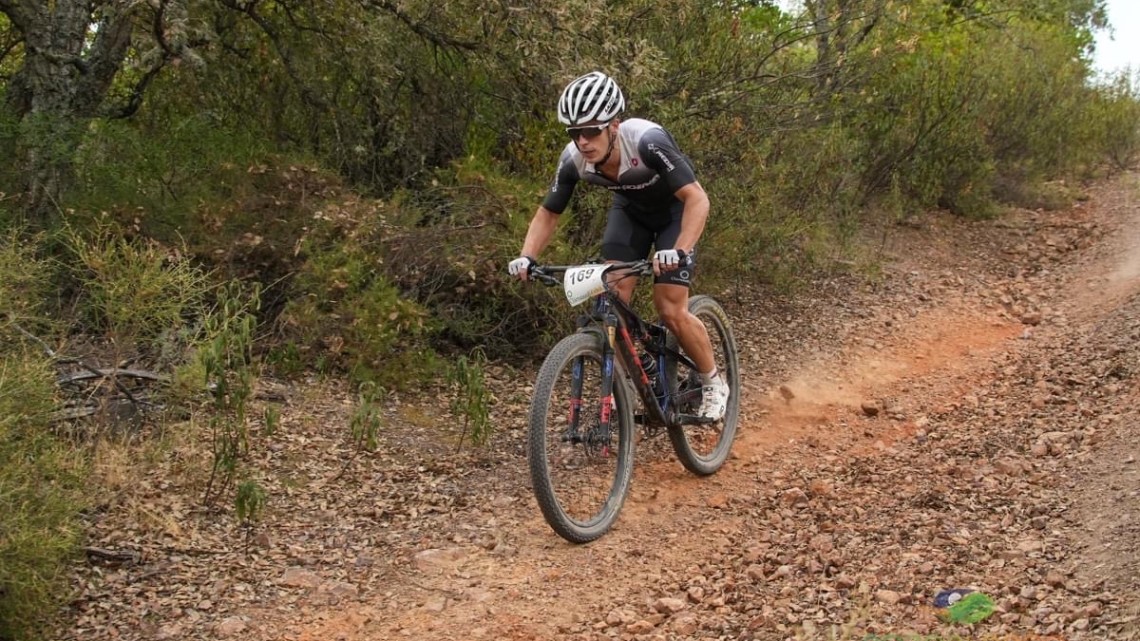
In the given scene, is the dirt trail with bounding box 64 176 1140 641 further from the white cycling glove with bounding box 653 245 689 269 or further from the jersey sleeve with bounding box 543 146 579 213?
the jersey sleeve with bounding box 543 146 579 213

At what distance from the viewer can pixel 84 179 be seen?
21.0 ft

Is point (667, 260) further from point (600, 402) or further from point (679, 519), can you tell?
point (679, 519)

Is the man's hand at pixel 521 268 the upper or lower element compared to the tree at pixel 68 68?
lower

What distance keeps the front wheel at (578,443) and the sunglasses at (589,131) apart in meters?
0.87

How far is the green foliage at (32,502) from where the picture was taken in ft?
12.5

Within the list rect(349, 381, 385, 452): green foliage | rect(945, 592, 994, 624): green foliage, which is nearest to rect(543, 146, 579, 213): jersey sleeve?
rect(349, 381, 385, 452): green foliage

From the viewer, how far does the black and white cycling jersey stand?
16.5ft

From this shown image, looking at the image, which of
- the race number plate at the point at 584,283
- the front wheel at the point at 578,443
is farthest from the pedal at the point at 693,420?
the race number plate at the point at 584,283

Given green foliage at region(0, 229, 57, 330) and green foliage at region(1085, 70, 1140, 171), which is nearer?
green foliage at region(0, 229, 57, 330)

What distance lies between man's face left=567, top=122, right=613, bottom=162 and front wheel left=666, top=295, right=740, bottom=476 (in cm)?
113

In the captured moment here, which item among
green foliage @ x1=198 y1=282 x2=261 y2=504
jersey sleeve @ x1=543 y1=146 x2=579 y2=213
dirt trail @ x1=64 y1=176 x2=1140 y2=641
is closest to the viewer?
dirt trail @ x1=64 y1=176 x2=1140 y2=641

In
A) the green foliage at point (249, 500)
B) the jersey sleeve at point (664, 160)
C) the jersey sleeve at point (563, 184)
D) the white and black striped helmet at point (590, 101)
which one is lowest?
the green foliage at point (249, 500)

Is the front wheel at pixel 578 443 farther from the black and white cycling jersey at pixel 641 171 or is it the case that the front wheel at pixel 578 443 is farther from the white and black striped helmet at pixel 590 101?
the white and black striped helmet at pixel 590 101

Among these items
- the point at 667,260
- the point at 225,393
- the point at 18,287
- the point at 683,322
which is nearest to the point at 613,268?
the point at 667,260
